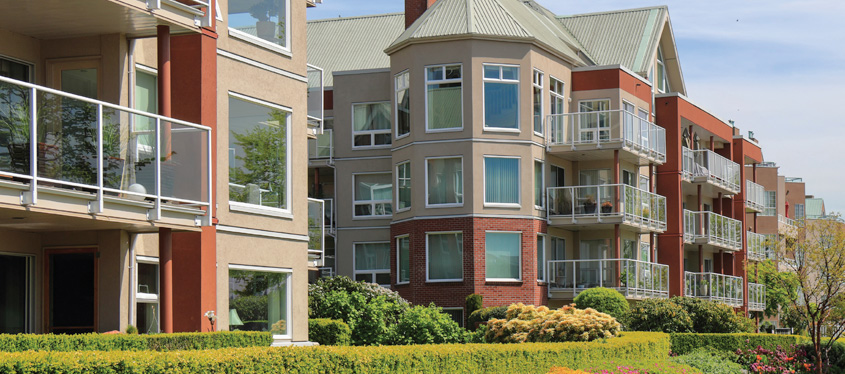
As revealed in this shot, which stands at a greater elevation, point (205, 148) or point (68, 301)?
point (205, 148)

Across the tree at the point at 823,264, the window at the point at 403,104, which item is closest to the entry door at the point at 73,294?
the window at the point at 403,104

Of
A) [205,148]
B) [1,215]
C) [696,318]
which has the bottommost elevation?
[696,318]

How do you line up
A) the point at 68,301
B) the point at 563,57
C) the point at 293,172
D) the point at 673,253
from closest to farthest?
the point at 68,301 < the point at 293,172 < the point at 563,57 < the point at 673,253

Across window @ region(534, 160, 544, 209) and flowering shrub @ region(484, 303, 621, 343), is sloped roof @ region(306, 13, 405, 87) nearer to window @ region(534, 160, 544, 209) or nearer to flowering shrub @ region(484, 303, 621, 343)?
window @ region(534, 160, 544, 209)

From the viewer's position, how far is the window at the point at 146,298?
18.0 m

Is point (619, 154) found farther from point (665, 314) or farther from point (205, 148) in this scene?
point (205, 148)

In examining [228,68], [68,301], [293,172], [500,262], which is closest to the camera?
[68,301]

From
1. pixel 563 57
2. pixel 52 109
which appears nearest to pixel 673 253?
pixel 563 57

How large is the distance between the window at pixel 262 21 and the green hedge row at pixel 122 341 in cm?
652

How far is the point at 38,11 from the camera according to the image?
Result: 1620cm

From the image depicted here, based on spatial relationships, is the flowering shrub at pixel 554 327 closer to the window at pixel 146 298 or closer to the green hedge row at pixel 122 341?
the green hedge row at pixel 122 341

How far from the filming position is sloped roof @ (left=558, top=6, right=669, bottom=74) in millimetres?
48219

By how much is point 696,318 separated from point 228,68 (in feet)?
68.5

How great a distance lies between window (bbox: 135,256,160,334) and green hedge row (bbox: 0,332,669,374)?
4560mm
